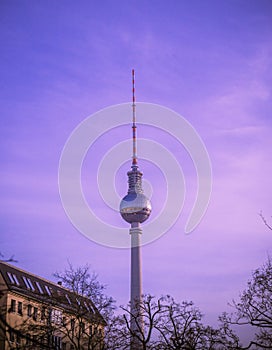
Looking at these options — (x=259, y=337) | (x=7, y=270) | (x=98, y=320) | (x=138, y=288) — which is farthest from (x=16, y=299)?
(x=138, y=288)

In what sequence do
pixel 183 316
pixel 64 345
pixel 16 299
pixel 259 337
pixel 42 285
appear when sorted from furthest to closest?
pixel 42 285 < pixel 64 345 < pixel 16 299 < pixel 183 316 < pixel 259 337

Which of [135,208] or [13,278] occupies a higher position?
[135,208]

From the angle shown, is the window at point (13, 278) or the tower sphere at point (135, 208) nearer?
the window at point (13, 278)

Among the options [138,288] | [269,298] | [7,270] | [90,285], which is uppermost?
[138,288]

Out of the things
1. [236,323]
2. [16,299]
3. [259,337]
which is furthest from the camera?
[16,299]

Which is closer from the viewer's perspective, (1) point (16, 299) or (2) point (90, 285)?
(2) point (90, 285)

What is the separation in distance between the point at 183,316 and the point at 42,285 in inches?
1690

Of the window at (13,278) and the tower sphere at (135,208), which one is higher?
the tower sphere at (135,208)

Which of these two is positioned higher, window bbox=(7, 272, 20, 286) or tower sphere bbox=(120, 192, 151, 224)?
tower sphere bbox=(120, 192, 151, 224)

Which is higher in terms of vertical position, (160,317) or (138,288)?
(138,288)

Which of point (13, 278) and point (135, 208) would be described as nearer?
point (13, 278)

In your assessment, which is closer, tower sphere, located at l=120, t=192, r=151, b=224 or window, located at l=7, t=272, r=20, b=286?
window, located at l=7, t=272, r=20, b=286

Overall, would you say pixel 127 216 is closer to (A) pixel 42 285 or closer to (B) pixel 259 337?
(A) pixel 42 285

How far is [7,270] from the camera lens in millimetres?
79125
